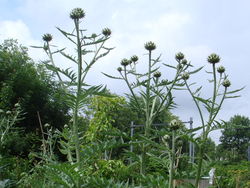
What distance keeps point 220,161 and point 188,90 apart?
524 millimetres

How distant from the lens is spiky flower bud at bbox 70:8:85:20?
269 cm

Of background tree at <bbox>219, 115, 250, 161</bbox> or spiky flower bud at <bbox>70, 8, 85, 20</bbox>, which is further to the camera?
spiky flower bud at <bbox>70, 8, 85, 20</bbox>

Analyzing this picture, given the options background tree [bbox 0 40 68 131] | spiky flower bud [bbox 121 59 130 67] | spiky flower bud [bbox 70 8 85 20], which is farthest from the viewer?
background tree [bbox 0 40 68 131]

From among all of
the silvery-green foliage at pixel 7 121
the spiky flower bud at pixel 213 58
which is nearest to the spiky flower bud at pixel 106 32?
the spiky flower bud at pixel 213 58

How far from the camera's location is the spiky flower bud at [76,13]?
269 cm

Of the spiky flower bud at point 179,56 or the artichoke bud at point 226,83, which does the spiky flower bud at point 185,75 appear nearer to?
the spiky flower bud at point 179,56

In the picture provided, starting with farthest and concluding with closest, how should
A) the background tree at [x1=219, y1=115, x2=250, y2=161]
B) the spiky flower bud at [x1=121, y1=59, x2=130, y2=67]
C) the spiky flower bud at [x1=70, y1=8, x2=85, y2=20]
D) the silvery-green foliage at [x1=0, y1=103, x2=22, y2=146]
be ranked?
1. the silvery-green foliage at [x1=0, y1=103, x2=22, y2=146]
2. the spiky flower bud at [x1=121, y1=59, x2=130, y2=67]
3. the spiky flower bud at [x1=70, y1=8, x2=85, y2=20]
4. the background tree at [x1=219, y1=115, x2=250, y2=161]

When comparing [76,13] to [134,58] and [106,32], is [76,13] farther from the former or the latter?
[134,58]

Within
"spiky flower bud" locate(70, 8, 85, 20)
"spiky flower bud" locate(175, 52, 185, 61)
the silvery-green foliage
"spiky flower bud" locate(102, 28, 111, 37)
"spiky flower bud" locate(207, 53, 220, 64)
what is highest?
"spiky flower bud" locate(70, 8, 85, 20)

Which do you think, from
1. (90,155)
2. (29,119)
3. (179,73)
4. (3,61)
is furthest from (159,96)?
(3,61)

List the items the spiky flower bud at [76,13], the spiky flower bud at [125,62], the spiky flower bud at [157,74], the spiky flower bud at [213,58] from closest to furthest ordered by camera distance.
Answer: the spiky flower bud at [213,58] < the spiky flower bud at [76,13] < the spiky flower bud at [157,74] < the spiky flower bud at [125,62]

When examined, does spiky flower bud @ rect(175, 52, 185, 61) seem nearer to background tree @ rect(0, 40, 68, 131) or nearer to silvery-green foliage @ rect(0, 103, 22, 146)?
silvery-green foliage @ rect(0, 103, 22, 146)

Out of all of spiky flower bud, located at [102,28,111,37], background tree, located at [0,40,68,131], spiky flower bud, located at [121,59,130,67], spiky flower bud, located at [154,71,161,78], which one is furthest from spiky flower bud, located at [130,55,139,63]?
background tree, located at [0,40,68,131]

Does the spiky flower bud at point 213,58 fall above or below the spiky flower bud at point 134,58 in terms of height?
below
